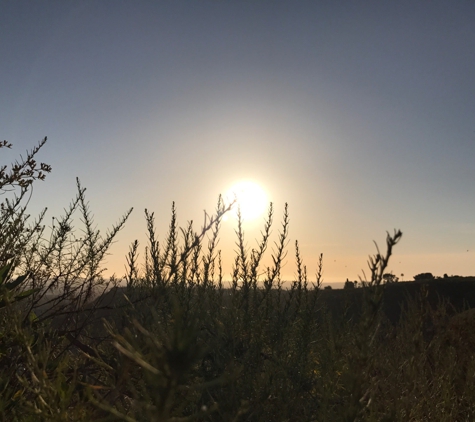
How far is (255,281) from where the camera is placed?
123 inches

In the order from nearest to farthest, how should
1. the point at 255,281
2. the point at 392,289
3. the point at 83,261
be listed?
the point at 255,281
the point at 83,261
the point at 392,289

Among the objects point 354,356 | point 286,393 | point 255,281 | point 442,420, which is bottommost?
point 442,420

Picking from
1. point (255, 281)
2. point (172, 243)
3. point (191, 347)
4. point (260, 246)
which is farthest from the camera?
point (260, 246)

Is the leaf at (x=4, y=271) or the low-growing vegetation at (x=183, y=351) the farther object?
the leaf at (x=4, y=271)

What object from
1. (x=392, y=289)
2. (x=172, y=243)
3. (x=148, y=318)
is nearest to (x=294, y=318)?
(x=172, y=243)

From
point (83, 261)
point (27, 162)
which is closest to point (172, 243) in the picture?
point (83, 261)

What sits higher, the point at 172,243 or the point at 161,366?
the point at 172,243

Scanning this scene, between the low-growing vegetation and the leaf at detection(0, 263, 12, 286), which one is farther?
the leaf at detection(0, 263, 12, 286)

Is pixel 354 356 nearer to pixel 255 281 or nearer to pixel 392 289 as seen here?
pixel 255 281

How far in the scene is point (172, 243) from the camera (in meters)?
2.68

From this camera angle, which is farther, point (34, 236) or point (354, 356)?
point (34, 236)

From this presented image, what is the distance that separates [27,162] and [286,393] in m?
2.75

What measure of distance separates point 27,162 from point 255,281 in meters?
2.16

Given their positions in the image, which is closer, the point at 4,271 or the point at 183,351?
the point at 183,351
